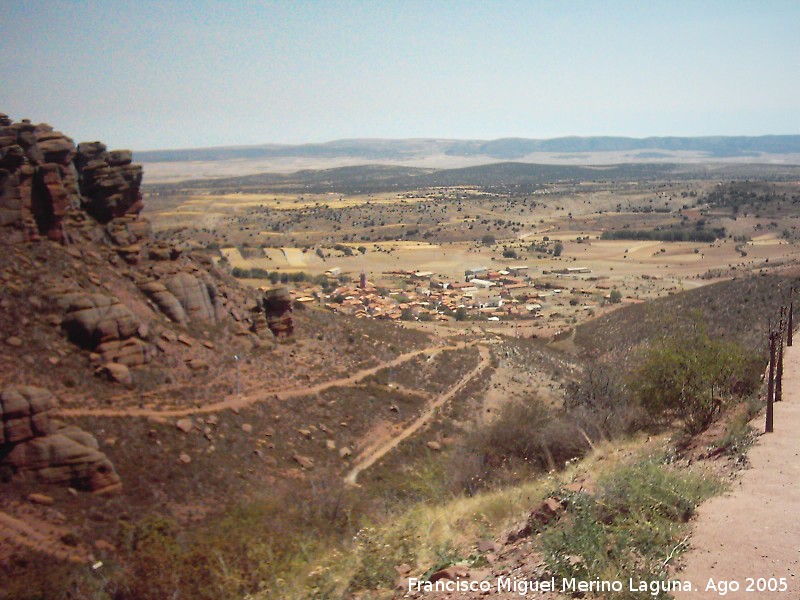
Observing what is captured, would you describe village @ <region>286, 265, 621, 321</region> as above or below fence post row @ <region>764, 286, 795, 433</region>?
below

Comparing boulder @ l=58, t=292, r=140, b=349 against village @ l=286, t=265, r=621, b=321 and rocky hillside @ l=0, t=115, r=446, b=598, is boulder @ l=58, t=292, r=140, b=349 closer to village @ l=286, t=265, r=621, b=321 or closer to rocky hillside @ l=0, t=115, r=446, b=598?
rocky hillside @ l=0, t=115, r=446, b=598

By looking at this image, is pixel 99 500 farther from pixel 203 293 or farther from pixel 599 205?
pixel 599 205

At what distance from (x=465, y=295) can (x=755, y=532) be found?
57.8 meters

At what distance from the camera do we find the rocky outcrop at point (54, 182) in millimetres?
24578

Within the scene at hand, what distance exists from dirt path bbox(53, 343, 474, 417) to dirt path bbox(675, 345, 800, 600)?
660 inches

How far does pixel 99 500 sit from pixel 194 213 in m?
138

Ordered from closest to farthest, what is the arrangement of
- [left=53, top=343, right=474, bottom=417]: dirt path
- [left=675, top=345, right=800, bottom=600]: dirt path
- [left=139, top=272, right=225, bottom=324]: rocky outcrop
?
1. [left=675, top=345, right=800, bottom=600]: dirt path
2. [left=53, top=343, right=474, bottom=417]: dirt path
3. [left=139, top=272, right=225, bottom=324]: rocky outcrop

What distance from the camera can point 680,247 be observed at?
96.8m

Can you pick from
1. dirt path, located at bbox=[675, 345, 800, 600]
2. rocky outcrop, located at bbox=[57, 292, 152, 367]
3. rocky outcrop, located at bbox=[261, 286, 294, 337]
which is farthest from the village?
dirt path, located at bbox=[675, 345, 800, 600]

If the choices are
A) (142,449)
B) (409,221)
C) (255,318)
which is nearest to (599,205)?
(409,221)

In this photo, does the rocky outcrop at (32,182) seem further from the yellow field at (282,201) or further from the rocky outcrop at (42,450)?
the yellow field at (282,201)

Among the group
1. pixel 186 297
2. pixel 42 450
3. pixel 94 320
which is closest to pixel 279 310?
pixel 186 297

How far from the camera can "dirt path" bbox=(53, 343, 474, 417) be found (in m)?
19.6

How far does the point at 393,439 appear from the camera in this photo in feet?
84.3
